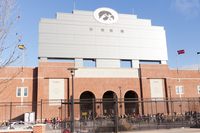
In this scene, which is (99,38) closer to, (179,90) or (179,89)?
(179,89)

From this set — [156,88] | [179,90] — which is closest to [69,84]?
[156,88]

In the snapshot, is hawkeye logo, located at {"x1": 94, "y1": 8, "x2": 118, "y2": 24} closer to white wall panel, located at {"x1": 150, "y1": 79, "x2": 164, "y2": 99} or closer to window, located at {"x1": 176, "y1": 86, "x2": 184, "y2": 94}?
white wall panel, located at {"x1": 150, "y1": 79, "x2": 164, "y2": 99}

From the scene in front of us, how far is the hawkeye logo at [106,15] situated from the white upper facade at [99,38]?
93 cm

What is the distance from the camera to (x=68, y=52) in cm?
6794

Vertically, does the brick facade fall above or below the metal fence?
above

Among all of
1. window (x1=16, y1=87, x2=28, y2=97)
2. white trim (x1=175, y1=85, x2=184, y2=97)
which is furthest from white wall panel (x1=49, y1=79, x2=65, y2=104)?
white trim (x1=175, y1=85, x2=184, y2=97)

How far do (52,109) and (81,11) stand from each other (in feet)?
103

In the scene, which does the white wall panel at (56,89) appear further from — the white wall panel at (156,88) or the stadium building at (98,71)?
the white wall panel at (156,88)

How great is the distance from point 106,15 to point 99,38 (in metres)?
7.80

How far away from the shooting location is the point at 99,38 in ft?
234

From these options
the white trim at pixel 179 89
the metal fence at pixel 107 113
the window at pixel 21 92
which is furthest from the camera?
the white trim at pixel 179 89

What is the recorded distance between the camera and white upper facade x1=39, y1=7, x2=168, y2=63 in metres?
67.6

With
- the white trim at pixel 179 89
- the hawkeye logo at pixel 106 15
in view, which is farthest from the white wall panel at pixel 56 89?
the white trim at pixel 179 89

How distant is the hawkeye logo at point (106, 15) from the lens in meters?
73.2
